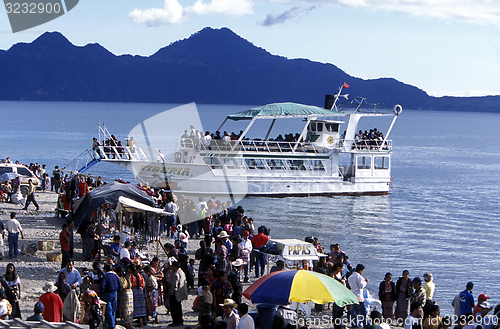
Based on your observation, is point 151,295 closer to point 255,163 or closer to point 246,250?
point 246,250

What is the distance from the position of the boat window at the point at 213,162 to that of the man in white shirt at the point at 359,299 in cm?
2423

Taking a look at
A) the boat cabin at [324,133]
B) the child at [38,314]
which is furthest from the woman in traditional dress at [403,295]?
the boat cabin at [324,133]

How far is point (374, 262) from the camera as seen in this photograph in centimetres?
2392

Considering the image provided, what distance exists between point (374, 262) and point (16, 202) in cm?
1732

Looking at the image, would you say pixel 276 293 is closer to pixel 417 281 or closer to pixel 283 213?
pixel 417 281

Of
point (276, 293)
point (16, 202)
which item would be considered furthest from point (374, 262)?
point (16, 202)

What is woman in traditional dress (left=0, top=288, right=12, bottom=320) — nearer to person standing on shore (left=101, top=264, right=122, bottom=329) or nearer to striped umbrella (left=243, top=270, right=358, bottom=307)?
person standing on shore (left=101, top=264, right=122, bottom=329)

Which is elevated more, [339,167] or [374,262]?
[339,167]

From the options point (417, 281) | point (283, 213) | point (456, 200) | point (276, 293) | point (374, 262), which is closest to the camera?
point (276, 293)

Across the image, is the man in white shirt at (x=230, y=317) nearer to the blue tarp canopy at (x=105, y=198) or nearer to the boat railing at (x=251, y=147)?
the blue tarp canopy at (x=105, y=198)

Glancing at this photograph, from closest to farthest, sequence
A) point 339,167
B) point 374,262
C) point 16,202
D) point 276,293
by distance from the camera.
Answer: point 276,293 → point 374,262 → point 16,202 → point 339,167

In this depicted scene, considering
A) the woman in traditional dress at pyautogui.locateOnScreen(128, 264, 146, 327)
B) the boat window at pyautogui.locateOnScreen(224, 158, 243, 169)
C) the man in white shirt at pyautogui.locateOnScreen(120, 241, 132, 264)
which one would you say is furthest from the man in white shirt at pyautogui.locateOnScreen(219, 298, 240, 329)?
the boat window at pyautogui.locateOnScreen(224, 158, 243, 169)

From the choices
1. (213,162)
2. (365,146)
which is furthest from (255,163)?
(365,146)

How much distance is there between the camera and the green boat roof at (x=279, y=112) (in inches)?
1449
